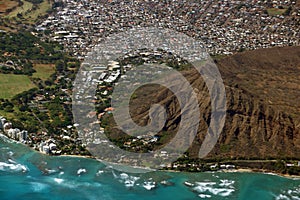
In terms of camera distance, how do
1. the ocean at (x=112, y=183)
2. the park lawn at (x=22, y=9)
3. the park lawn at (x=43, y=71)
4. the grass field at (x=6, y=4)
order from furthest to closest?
1. the grass field at (x=6, y=4)
2. the park lawn at (x=22, y=9)
3. the park lawn at (x=43, y=71)
4. the ocean at (x=112, y=183)

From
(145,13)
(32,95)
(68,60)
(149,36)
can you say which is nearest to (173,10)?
(145,13)

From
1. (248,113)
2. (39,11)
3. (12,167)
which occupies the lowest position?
(12,167)

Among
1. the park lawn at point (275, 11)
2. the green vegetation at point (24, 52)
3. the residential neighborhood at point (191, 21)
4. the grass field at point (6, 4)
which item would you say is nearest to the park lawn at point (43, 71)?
the green vegetation at point (24, 52)

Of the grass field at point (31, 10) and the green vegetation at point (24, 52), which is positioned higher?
the grass field at point (31, 10)

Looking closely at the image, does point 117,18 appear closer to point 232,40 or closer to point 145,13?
point 145,13

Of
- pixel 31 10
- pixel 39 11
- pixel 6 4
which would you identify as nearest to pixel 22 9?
pixel 31 10

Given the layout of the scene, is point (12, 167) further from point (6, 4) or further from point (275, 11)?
point (275, 11)

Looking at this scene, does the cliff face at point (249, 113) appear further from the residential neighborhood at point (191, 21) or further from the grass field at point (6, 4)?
the grass field at point (6, 4)
